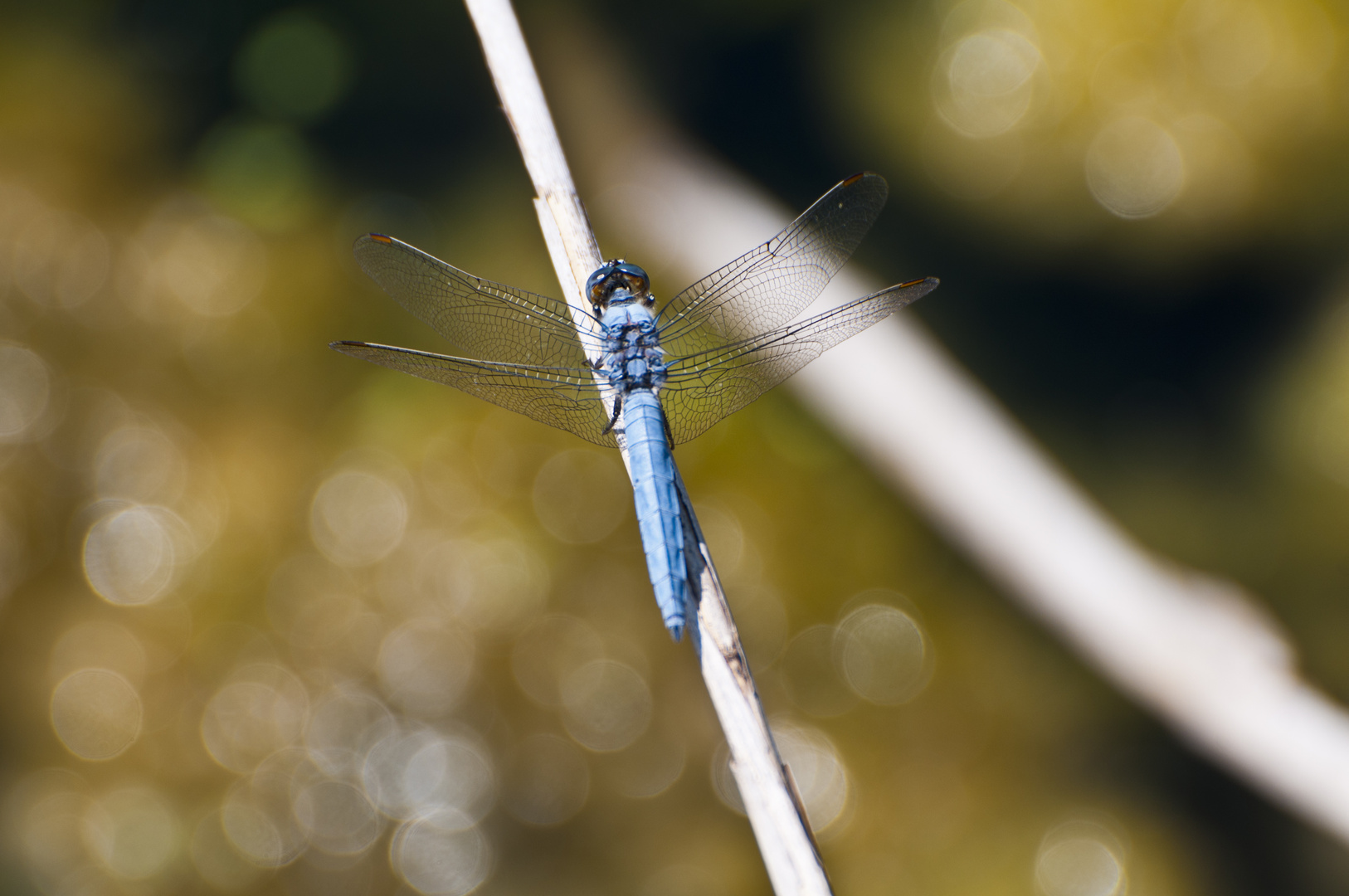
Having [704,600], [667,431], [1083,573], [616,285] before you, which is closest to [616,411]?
[667,431]

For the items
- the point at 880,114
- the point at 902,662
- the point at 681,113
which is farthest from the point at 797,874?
the point at 681,113

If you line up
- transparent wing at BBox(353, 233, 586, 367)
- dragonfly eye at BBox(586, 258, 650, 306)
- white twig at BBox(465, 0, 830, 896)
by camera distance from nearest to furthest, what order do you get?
white twig at BBox(465, 0, 830, 896)
dragonfly eye at BBox(586, 258, 650, 306)
transparent wing at BBox(353, 233, 586, 367)

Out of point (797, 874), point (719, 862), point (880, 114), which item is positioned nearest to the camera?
point (797, 874)

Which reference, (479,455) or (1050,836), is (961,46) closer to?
(479,455)

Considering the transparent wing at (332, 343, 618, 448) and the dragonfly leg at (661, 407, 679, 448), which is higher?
the transparent wing at (332, 343, 618, 448)

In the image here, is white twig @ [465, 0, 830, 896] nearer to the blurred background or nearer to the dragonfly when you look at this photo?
the dragonfly

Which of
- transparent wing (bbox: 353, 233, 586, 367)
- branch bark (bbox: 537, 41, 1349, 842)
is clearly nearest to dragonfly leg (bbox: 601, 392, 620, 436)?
transparent wing (bbox: 353, 233, 586, 367)

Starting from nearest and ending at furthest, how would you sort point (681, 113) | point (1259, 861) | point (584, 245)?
point (584, 245)
point (1259, 861)
point (681, 113)
